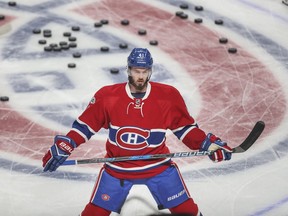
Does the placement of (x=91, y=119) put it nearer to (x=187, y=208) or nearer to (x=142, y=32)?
(x=187, y=208)

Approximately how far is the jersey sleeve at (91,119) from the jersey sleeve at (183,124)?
427 mm

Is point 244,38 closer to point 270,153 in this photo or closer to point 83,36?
point 83,36

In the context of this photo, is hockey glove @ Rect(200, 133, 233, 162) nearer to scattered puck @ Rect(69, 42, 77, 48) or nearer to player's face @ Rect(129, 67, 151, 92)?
player's face @ Rect(129, 67, 151, 92)

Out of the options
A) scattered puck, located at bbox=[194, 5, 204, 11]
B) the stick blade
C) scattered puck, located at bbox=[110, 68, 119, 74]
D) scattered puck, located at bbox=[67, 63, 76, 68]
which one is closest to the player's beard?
the stick blade

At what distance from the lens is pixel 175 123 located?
551 cm

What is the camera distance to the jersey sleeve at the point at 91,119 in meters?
5.42

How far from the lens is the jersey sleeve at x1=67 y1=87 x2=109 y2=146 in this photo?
17.8 ft

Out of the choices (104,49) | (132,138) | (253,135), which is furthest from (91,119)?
(104,49)

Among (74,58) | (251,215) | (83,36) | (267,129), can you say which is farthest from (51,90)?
(251,215)

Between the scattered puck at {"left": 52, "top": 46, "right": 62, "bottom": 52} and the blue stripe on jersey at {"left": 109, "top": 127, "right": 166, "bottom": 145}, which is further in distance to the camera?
the scattered puck at {"left": 52, "top": 46, "right": 62, "bottom": 52}

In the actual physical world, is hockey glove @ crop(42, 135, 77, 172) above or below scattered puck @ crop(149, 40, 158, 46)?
above

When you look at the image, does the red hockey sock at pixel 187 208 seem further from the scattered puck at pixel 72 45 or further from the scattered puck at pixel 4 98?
the scattered puck at pixel 72 45

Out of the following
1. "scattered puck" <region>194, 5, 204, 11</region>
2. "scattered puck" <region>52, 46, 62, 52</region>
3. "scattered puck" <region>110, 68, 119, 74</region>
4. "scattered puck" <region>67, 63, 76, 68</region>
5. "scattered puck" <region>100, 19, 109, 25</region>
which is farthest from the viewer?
"scattered puck" <region>194, 5, 204, 11</region>

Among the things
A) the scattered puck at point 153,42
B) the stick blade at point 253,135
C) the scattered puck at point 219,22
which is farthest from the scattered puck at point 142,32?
the stick blade at point 253,135
